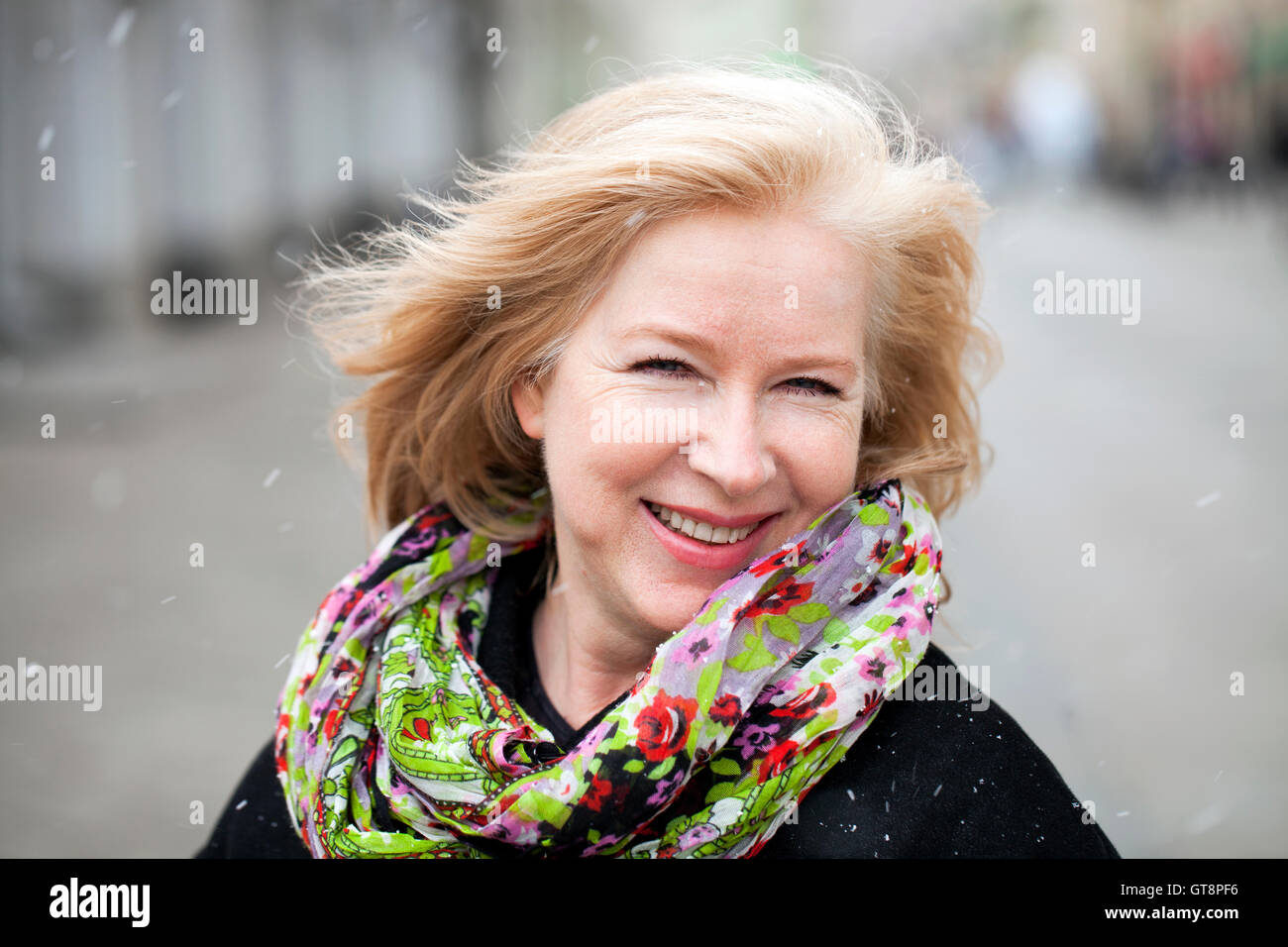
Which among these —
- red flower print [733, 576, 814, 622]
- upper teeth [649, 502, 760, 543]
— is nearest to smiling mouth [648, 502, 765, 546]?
upper teeth [649, 502, 760, 543]

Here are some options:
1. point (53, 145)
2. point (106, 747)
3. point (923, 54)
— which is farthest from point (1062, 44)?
point (106, 747)

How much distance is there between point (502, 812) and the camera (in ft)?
5.61

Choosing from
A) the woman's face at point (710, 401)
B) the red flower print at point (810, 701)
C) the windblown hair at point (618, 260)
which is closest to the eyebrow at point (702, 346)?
the woman's face at point (710, 401)

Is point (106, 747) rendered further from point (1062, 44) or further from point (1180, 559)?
point (1062, 44)

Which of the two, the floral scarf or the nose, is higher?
the nose

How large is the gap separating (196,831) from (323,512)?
4.00 metres

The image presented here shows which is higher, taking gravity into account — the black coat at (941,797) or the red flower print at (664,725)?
the red flower print at (664,725)

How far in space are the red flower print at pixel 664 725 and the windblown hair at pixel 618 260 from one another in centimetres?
61

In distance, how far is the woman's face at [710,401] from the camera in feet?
5.67

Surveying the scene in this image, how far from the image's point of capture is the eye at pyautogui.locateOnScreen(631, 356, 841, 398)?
1.78m

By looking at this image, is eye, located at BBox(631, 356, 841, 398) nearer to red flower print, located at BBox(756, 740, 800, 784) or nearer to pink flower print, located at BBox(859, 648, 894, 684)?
pink flower print, located at BBox(859, 648, 894, 684)

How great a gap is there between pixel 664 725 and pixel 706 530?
33cm

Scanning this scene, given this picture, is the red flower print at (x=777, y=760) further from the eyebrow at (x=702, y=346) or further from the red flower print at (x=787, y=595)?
the eyebrow at (x=702, y=346)

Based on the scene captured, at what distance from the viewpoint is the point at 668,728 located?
1.64 m
